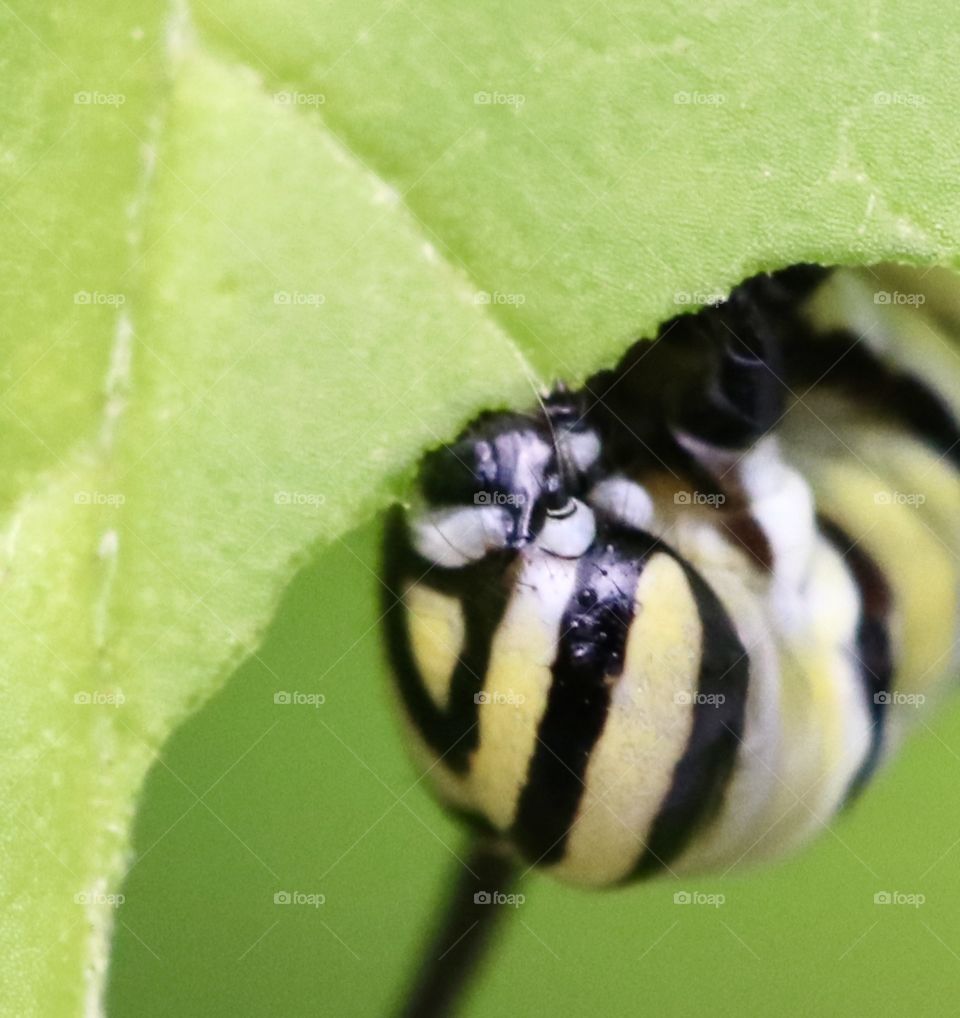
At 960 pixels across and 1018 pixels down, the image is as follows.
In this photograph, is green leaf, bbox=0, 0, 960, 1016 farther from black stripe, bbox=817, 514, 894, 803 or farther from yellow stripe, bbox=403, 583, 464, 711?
black stripe, bbox=817, 514, 894, 803

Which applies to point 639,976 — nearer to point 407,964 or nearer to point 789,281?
point 407,964

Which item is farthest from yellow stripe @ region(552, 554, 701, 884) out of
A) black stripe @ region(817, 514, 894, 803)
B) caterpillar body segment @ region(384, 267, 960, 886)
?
black stripe @ region(817, 514, 894, 803)

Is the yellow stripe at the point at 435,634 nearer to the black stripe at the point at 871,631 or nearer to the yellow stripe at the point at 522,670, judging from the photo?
the yellow stripe at the point at 522,670

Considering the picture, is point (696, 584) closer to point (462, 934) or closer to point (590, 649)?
point (590, 649)

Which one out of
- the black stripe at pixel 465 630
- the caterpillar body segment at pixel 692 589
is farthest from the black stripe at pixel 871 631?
the black stripe at pixel 465 630

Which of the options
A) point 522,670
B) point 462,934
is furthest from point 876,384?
point 462,934

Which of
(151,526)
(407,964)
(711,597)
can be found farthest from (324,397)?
(407,964)
